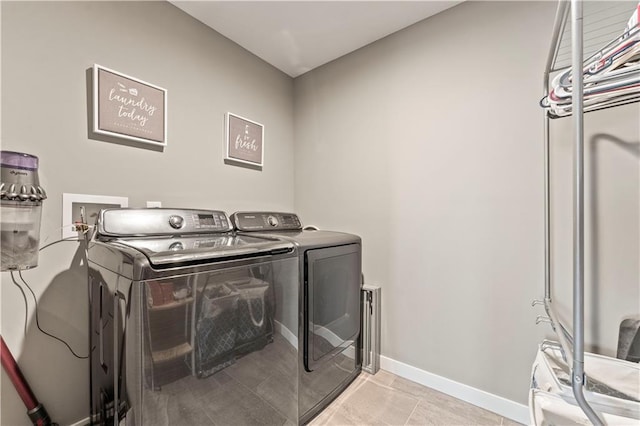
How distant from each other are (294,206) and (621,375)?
2.22 metres

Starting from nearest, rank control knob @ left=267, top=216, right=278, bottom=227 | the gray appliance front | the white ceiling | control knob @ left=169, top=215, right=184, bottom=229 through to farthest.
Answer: the gray appliance front < control knob @ left=169, top=215, right=184, bottom=229 < the white ceiling < control knob @ left=267, top=216, right=278, bottom=227

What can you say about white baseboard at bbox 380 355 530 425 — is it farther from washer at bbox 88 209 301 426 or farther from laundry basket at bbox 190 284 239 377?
laundry basket at bbox 190 284 239 377

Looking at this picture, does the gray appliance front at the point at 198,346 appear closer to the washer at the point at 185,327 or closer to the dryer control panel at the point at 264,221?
the washer at the point at 185,327

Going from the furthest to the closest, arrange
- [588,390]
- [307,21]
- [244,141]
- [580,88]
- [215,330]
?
[244,141] → [307,21] → [215,330] → [588,390] → [580,88]

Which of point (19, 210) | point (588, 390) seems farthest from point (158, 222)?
point (588, 390)

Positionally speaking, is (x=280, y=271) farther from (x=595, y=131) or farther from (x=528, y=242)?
(x=595, y=131)

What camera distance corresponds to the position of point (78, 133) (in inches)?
52.6

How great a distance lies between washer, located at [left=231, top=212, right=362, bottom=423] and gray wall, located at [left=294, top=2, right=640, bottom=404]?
315mm

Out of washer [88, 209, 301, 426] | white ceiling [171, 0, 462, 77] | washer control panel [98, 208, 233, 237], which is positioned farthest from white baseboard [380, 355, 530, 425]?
white ceiling [171, 0, 462, 77]

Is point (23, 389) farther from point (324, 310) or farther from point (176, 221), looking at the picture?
point (324, 310)

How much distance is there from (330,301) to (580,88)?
1.42 metres

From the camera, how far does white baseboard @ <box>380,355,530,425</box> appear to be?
1488 millimetres

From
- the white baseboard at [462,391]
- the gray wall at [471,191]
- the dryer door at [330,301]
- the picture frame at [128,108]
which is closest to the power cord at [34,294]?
the picture frame at [128,108]

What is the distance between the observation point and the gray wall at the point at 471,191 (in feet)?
4.20
